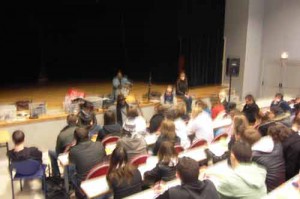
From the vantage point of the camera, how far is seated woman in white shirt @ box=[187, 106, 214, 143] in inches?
215

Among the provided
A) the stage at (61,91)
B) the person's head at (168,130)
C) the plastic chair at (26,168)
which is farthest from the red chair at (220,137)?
the stage at (61,91)

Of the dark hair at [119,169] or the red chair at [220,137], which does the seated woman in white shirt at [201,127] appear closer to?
the red chair at [220,137]

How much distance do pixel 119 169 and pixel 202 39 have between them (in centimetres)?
886

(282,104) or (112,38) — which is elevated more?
(112,38)

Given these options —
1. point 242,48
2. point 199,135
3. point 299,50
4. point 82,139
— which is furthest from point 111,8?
point 82,139

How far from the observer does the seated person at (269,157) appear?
3795 millimetres

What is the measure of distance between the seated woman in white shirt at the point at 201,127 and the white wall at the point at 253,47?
683 centimetres

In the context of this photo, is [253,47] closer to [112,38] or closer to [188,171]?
[112,38]

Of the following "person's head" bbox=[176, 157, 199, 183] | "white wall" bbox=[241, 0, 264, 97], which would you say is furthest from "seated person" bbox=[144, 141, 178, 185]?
"white wall" bbox=[241, 0, 264, 97]

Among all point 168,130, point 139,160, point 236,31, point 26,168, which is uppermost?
point 236,31

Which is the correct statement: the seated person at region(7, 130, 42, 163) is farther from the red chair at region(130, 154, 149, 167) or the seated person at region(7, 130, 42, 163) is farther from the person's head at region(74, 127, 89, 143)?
the red chair at region(130, 154, 149, 167)

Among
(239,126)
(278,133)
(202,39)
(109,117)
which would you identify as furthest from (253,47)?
(278,133)

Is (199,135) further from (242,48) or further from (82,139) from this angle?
(242,48)

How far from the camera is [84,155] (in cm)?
401
